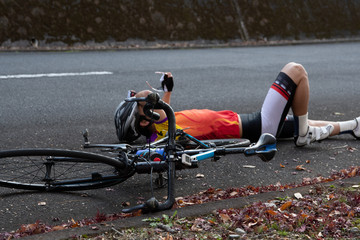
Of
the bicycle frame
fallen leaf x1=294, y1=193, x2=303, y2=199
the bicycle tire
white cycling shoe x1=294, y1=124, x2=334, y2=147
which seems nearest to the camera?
the bicycle frame

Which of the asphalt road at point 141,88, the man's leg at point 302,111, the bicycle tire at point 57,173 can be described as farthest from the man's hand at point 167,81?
the man's leg at point 302,111

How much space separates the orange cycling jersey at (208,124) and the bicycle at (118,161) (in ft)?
2.43

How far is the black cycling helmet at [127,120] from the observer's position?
4.59 metres

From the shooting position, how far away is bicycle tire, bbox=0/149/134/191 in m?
3.74

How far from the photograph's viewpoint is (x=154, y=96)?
3422 mm

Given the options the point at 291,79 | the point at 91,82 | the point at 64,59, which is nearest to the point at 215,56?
the point at 64,59

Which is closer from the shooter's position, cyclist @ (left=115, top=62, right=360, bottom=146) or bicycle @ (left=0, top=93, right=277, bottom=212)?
bicycle @ (left=0, top=93, right=277, bottom=212)

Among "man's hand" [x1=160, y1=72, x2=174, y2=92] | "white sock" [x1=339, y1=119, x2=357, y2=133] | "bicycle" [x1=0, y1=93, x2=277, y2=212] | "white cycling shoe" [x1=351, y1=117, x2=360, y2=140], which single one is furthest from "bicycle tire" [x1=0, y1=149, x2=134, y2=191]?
"white cycling shoe" [x1=351, y1=117, x2=360, y2=140]

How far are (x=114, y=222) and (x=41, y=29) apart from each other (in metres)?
10.1

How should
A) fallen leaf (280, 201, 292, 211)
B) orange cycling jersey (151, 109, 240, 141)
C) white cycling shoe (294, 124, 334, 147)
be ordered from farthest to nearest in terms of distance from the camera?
white cycling shoe (294, 124, 334, 147), orange cycling jersey (151, 109, 240, 141), fallen leaf (280, 201, 292, 211)

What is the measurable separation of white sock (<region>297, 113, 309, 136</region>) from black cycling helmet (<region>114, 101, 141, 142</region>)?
1.64 meters

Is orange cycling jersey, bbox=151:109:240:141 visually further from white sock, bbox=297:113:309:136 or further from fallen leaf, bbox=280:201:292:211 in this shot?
fallen leaf, bbox=280:201:292:211

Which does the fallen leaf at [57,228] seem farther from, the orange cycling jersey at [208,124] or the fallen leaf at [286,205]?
the orange cycling jersey at [208,124]

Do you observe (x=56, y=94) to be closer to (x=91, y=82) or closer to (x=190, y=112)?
(x=91, y=82)
